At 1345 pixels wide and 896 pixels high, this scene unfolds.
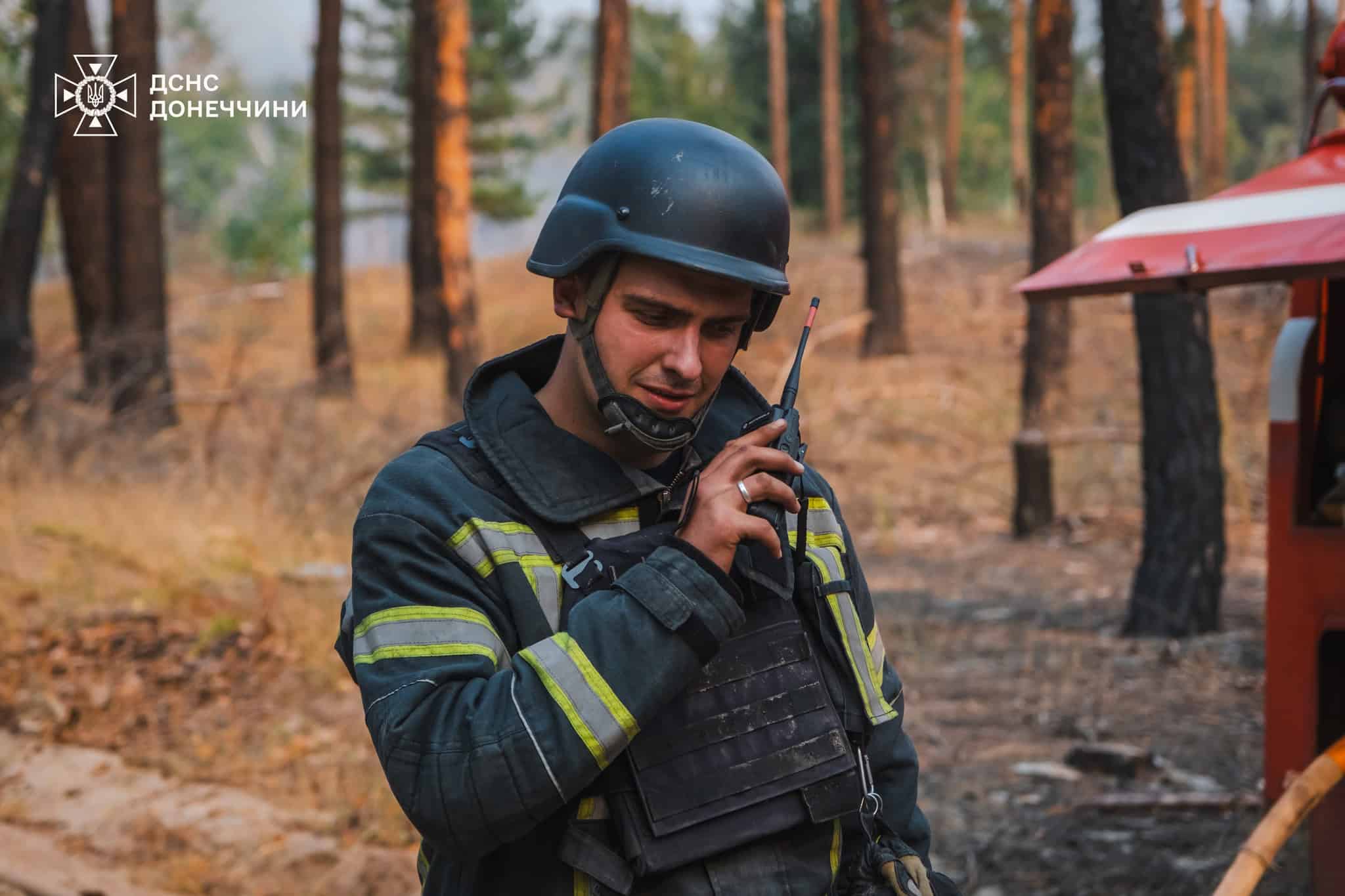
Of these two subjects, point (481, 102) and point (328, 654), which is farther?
point (481, 102)

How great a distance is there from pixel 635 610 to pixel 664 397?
396 mm

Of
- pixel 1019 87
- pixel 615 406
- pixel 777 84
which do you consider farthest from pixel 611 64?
pixel 1019 87

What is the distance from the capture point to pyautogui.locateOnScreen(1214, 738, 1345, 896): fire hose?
9.68 ft

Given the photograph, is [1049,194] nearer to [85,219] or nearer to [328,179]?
[85,219]

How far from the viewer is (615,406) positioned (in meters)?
2.00

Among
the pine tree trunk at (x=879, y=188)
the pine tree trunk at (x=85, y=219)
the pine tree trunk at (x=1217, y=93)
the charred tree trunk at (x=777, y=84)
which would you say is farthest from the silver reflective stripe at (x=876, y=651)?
the pine tree trunk at (x=1217, y=93)

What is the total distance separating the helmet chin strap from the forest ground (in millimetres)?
3197

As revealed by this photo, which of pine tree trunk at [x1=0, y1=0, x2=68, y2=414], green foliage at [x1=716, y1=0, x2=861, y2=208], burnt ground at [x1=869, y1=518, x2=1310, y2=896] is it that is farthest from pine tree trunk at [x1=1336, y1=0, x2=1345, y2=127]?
green foliage at [x1=716, y1=0, x2=861, y2=208]

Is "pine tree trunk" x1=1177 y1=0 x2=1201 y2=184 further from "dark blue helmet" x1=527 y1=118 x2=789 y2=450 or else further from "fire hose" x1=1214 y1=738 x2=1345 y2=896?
"dark blue helmet" x1=527 y1=118 x2=789 y2=450

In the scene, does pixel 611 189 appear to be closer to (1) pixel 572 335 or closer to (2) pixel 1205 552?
(1) pixel 572 335

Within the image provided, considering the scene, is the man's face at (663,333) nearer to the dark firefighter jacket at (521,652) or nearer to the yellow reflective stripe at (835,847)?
the dark firefighter jacket at (521,652)

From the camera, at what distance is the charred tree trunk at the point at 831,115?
29.4 metres

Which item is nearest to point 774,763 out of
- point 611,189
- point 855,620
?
point 855,620

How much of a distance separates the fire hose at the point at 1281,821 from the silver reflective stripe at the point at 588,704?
71.4 inches
